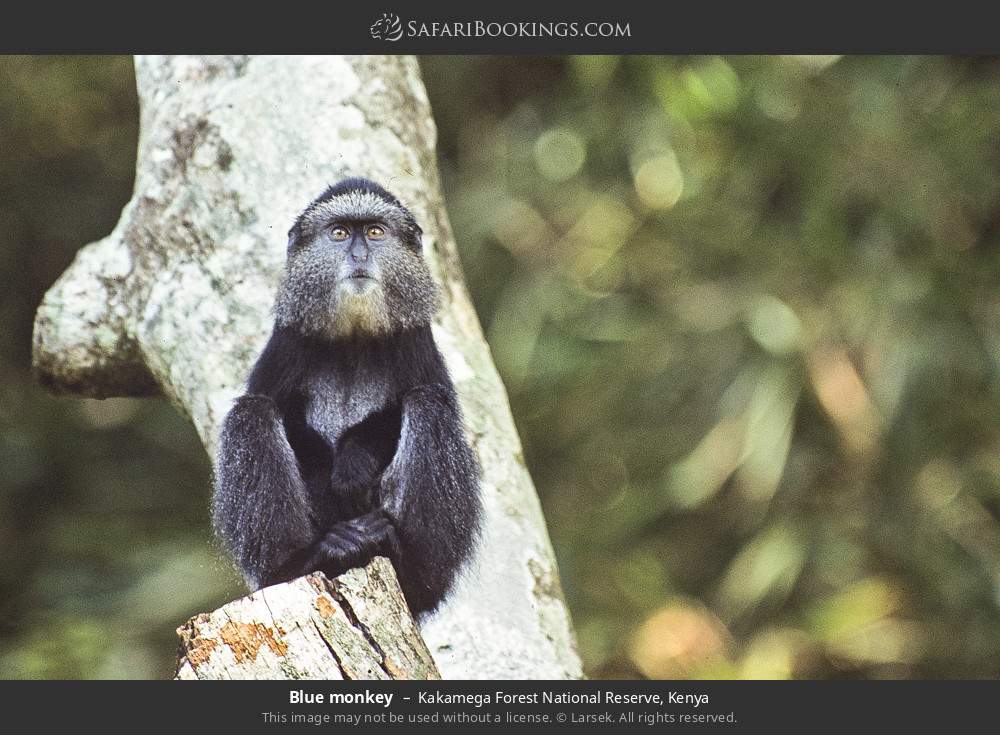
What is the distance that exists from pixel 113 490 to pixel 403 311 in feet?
22.1

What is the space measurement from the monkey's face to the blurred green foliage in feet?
16.5

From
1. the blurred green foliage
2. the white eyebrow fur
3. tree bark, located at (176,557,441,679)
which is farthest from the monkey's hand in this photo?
the blurred green foliage

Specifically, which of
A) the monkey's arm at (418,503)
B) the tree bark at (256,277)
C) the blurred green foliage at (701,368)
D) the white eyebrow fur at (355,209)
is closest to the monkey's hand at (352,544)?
the monkey's arm at (418,503)

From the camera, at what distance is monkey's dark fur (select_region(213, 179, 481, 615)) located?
3.38m

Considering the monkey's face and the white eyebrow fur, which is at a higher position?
the white eyebrow fur

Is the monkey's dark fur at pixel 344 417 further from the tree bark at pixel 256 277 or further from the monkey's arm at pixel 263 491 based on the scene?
the tree bark at pixel 256 277

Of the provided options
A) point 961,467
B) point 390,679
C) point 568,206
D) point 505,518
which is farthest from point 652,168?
point 390,679

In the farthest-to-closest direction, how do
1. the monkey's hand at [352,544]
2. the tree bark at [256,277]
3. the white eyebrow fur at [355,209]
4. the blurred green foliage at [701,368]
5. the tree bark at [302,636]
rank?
the blurred green foliage at [701,368] < the tree bark at [256,277] < the white eyebrow fur at [355,209] < the monkey's hand at [352,544] < the tree bark at [302,636]

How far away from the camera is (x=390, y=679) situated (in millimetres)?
3123

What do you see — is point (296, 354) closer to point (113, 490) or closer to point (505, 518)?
point (505, 518)

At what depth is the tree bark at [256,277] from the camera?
3.92 metres

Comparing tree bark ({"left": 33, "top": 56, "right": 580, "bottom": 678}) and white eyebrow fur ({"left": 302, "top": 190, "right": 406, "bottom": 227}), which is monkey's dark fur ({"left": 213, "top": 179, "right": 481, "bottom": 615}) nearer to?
white eyebrow fur ({"left": 302, "top": 190, "right": 406, "bottom": 227})

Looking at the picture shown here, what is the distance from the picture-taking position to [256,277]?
4.19 meters

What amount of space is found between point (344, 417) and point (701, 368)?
5593mm
